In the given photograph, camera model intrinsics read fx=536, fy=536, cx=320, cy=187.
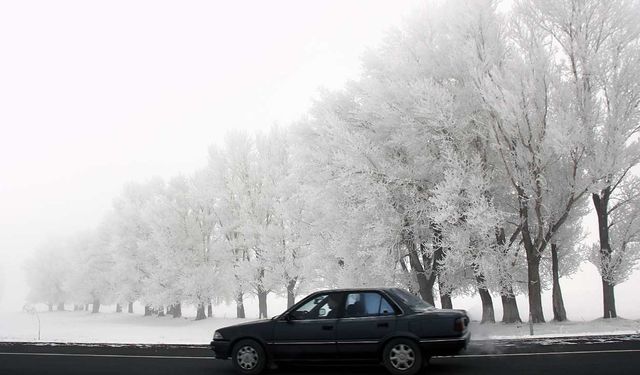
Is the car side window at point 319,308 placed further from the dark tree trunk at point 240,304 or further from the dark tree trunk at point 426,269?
the dark tree trunk at point 240,304

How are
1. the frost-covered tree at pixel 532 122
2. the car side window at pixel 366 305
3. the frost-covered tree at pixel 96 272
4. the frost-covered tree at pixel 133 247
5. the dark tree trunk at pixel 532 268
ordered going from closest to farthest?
1. the car side window at pixel 366 305
2. the frost-covered tree at pixel 532 122
3. the dark tree trunk at pixel 532 268
4. the frost-covered tree at pixel 133 247
5. the frost-covered tree at pixel 96 272

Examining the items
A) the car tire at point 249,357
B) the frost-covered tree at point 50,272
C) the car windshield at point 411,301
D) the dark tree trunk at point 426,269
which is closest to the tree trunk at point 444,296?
the dark tree trunk at point 426,269

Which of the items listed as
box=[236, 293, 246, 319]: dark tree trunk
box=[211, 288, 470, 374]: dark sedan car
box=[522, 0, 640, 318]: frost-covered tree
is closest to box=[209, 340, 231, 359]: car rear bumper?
box=[211, 288, 470, 374]: dark sedan car

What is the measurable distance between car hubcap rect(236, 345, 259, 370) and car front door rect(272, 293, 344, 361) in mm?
420

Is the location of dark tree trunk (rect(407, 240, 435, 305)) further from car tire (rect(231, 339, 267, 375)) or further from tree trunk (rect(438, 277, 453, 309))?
car tire (rect(231, 339, 267, 375))

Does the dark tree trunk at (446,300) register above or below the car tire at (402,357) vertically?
below

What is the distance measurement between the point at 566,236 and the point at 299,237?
46.1ft

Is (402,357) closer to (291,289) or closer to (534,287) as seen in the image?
(534,287)

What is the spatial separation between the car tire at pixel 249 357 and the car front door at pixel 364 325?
1.51 meters

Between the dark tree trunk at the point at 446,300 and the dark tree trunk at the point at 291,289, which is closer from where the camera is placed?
the dark tree trunk at the point at 446,300

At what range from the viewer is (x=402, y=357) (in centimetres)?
902

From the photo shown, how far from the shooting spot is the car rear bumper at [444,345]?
8734 millimetres

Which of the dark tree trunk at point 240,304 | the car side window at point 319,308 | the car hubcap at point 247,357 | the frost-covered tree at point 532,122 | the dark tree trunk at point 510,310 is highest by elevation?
the frost-covered tree at point 532,122

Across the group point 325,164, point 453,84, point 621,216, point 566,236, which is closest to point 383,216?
point 325,164
